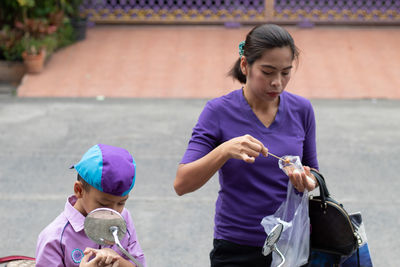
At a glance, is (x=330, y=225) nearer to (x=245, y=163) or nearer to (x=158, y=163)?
(x=245, y=163)

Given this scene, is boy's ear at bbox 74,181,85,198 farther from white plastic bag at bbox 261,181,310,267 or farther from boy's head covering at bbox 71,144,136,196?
white plastic bag at bbox 261,181,310,267

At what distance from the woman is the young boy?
37 cm

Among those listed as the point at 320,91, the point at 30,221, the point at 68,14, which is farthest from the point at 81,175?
the point at 68,14

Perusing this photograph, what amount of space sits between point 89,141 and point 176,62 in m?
2.92

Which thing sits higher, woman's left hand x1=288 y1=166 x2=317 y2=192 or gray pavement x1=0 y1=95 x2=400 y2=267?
woman's left hand x1=288 y1=166 x2=317 y2=192

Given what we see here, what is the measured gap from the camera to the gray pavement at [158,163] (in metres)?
5.49

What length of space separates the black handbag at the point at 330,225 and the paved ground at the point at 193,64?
610 centimetres

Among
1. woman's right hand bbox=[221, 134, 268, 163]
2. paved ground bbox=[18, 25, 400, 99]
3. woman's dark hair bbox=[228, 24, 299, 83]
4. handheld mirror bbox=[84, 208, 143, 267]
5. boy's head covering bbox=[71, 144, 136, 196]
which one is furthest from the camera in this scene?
paved ground bbox=[18, 25, 400, 99]

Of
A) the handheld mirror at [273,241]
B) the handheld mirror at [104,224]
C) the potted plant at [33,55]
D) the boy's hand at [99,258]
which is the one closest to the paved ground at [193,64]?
the potted plant at [33,55]

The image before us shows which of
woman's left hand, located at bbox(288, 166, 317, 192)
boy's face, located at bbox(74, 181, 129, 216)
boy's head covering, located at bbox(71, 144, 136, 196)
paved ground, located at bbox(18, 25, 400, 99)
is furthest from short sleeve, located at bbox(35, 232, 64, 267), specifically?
paved ground, located at bbox(18, 25, 400, 99)

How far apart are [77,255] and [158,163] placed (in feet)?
14.3

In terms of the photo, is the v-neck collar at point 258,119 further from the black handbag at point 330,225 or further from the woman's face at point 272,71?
the black handbag at point 330,225

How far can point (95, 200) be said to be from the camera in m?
2.52

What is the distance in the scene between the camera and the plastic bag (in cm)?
282
